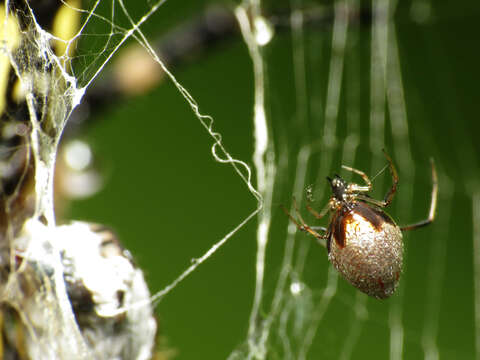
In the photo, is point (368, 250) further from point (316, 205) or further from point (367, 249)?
point (316, 205)

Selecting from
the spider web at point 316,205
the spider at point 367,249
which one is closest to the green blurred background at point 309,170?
the spider web at point 316,205

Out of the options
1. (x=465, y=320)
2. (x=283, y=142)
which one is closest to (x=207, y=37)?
(x=283, y=142)

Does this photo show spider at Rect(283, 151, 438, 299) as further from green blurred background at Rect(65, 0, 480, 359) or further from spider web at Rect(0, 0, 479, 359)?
green blurred background at Rect(65, 0, 480, 359)

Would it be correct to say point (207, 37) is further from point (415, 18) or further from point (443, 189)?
point (443, 189)

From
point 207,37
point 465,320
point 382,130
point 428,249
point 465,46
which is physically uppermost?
point 207,37

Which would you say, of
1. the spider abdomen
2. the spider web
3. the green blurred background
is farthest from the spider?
the green blurred background

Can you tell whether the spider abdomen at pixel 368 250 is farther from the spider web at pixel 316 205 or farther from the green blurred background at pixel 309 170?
the green blurred background at pixel 309 170

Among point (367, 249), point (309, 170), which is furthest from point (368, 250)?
point (309, 170)
